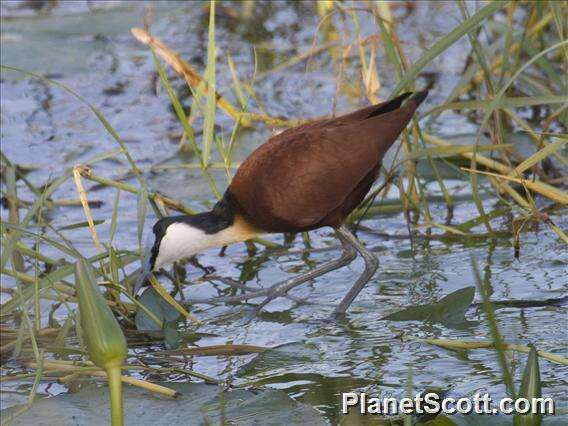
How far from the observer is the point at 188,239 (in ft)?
14.1

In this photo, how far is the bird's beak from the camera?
417cm

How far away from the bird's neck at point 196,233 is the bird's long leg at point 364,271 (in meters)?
0.39

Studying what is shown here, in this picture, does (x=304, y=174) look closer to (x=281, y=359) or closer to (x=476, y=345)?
(x=281, y=359)

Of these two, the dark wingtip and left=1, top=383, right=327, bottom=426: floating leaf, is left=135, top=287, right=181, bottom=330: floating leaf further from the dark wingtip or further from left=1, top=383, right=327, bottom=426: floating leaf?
the dark wingtip

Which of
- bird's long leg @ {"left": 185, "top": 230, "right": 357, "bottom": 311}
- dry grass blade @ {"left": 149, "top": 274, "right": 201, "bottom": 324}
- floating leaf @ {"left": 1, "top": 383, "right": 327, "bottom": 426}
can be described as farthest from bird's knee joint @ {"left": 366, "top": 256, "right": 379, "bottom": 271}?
floating leaf @ {"left": 1, "top": 383, "right": 327, "bottom": 426}

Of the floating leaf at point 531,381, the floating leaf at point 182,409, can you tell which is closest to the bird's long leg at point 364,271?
the floating leaf at point 182,409

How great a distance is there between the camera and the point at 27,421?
10.1 ft

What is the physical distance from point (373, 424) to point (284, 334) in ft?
3.40

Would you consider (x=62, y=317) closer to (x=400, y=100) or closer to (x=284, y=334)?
(x=284, y=334)

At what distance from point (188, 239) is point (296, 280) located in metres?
0.44

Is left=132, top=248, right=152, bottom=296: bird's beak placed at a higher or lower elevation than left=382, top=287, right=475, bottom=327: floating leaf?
higher

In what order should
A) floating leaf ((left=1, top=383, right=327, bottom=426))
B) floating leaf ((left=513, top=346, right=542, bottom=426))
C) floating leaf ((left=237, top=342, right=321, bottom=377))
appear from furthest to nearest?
floating leaf ((left=237, top=342, right=321, bottom=377)) → floating leaf ((left=1, top=383, right=327, bottom=426)) → floating leaf ((left=513, top=346, right=542, bottom=426))

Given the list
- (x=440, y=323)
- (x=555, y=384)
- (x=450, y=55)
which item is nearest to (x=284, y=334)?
(x=440, y=323)

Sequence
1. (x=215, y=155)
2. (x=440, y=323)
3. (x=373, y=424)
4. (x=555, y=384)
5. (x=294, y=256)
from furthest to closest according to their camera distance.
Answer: (x=215, y=155) → (x=294, y=256) → (x=440, y=323) → (x=555, y=384) → (x=373, y=424)
